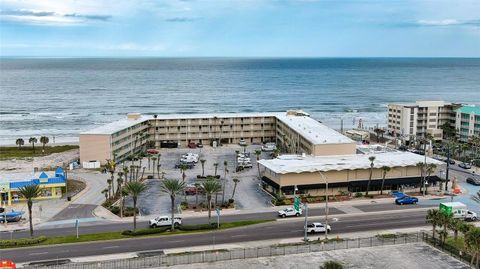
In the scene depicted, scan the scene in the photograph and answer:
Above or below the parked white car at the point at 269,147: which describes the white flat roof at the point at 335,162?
above

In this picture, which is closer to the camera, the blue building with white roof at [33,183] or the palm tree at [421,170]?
the blue building with white roof at [33,183]

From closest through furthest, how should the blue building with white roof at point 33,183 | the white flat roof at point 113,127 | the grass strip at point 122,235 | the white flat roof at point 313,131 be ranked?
1. the grass strip at point 122,235
2. the blue building with white roof at point 33,183
3. the white flat roof at point 313,131
4. the white flat roof at point 113,127

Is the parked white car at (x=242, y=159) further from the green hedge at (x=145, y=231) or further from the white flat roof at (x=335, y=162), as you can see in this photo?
the green hedge at (x=145, y=231)

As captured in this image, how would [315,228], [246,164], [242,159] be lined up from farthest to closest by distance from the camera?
[242,159]
[246,164]
[315,228]

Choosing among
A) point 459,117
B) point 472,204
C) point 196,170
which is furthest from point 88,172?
point 459,117

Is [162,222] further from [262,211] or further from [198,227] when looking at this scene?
[262,211]

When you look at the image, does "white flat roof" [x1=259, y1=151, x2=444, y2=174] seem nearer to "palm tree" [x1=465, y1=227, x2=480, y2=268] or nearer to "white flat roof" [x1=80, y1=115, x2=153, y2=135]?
"palm tree" [x1=465, y1=227, x2=480, y2=268]

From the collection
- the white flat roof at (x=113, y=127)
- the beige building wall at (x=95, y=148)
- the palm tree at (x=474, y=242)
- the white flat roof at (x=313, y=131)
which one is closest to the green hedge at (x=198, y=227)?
the palm tree at (x=474, y=242)

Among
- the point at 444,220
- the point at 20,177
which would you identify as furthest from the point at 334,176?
the point at 20,177
